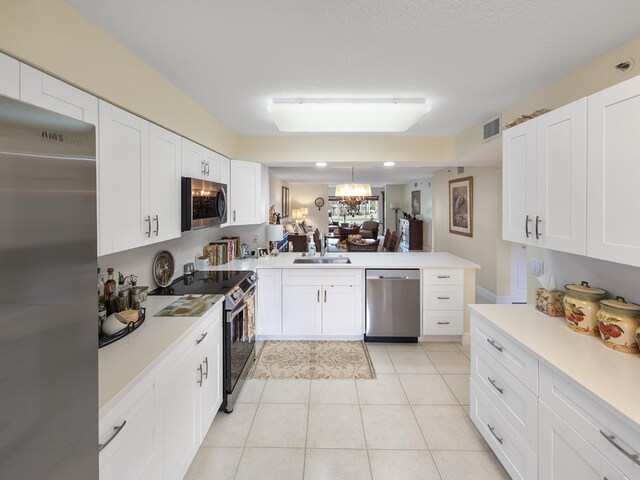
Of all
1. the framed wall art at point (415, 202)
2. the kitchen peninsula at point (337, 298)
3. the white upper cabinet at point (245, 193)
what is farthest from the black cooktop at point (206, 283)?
the framed wall art at point (415, 202)

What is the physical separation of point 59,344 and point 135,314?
1175 mm

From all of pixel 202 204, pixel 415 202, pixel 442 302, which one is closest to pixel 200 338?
pixel 202 204

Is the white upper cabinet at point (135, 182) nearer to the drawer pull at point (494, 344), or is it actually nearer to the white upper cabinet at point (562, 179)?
the drawer pull at point (494, 344)

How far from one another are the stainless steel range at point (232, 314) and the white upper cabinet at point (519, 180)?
2047 millimetres

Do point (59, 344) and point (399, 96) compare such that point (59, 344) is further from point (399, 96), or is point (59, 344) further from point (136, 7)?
point (399, 96)

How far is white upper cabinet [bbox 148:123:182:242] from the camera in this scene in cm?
206

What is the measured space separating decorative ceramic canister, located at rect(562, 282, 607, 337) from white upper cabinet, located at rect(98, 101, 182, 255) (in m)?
2.45

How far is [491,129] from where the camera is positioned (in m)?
3.09

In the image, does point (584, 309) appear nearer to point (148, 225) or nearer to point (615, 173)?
point (615, 173)

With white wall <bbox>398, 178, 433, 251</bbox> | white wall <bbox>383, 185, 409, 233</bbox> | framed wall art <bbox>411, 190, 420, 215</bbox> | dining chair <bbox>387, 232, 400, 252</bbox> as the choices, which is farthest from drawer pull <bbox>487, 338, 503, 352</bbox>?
white wall <bbox>383, 185, 409, 233</bbox>

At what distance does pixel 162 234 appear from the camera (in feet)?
7.16

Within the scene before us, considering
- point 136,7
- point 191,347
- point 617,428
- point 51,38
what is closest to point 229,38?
point 136,7

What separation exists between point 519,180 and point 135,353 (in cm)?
236

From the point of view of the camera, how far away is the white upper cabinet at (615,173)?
133 centimetres
